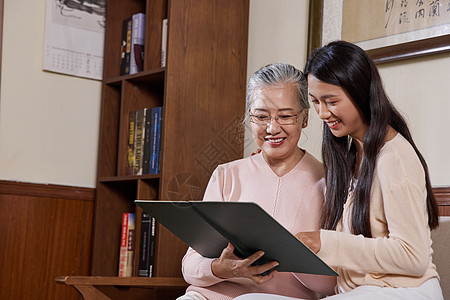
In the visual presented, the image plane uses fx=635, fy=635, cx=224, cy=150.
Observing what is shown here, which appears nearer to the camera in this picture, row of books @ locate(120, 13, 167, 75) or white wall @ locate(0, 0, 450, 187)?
white wall @ locate(0, 0, 450, 187)

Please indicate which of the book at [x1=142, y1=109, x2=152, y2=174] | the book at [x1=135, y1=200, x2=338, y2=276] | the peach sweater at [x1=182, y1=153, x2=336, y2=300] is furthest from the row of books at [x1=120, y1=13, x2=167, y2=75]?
the book at [x1=135, y1=200, x2=338, y2=276]

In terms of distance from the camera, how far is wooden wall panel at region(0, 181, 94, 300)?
252 centimetres

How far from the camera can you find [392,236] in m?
1.39

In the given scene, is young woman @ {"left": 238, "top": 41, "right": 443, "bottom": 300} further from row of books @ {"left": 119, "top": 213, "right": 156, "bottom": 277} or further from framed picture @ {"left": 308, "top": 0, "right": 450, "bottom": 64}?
row of books @ {"left": 119, "top": 213, "right": 156, "bottom": 277}

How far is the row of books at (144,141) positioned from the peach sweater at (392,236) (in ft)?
3.88

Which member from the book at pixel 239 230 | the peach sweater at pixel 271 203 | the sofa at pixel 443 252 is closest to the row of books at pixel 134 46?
the peach sweater at pixel 271 203

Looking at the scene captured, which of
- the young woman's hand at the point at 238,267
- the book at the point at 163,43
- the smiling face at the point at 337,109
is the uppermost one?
the book at the point at 163,43

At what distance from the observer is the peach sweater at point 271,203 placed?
1776 mm

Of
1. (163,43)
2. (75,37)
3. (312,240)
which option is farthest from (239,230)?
(75,37)

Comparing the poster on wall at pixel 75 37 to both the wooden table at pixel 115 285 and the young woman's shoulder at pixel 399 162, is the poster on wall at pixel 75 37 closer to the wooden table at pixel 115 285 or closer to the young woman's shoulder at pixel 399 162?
the wooden table at pixel 115 285

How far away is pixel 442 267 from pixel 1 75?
5.95 ft

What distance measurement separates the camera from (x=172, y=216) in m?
1.55

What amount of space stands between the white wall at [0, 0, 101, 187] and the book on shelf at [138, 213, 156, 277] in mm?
428

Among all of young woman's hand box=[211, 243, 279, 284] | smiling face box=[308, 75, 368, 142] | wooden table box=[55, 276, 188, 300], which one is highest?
smiling face box=[308, 75, 368, 142]
